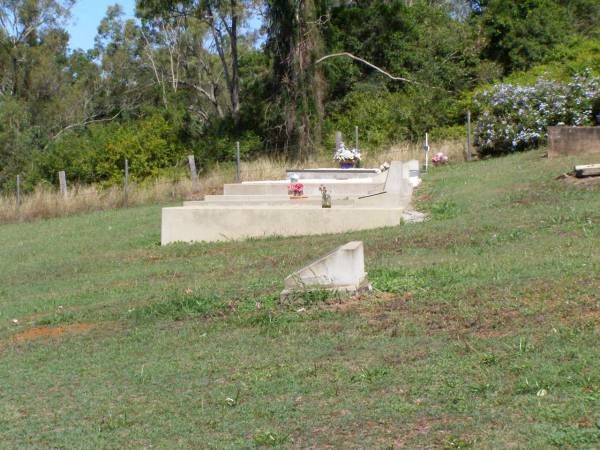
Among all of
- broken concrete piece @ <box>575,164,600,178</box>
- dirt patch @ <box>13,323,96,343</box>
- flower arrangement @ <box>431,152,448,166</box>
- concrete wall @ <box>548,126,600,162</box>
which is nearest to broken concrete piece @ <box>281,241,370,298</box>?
dirt patch @ <box>13,323,96,343</box>

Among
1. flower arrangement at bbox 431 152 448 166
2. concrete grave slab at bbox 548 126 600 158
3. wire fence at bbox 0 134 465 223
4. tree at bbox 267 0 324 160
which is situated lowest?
wire fence at bbox 0 134 465 223

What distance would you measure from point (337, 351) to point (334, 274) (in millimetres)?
1898

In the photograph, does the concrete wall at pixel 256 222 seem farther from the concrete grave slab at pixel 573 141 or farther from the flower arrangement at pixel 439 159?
the flower arrangement at pixel 439 159

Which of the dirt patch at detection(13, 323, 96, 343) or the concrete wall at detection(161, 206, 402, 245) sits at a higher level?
the concrete wall at detection(161, 206, 402, 245)

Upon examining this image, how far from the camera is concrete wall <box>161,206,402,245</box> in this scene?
15.6 meters

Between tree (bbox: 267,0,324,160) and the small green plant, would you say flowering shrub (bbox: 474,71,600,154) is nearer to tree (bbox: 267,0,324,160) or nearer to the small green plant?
tree (bbox: 267,0,324,160)

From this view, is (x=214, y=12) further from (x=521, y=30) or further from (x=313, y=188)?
(x=313, y=188)

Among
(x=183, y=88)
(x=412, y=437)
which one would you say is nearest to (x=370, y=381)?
(x=412, y=437)

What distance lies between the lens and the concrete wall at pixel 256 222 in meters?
15.6

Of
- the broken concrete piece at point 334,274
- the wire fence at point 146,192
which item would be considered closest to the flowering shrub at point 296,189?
the wire fence at point 146,192

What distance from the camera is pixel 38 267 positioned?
1567cm

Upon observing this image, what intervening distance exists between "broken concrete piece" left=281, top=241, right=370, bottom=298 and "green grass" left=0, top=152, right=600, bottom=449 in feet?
0.62

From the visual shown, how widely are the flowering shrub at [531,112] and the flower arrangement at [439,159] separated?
139 cm

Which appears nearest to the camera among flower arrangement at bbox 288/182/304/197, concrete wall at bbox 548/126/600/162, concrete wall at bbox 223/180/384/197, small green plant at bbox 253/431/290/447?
small green plant at bbox 253/431/290/447
